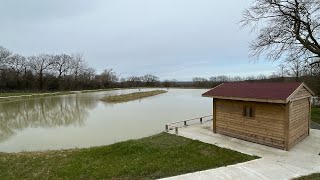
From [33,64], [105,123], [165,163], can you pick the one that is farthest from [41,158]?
[33,64]

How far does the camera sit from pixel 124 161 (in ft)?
26.9

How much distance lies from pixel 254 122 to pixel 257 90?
1.31 m

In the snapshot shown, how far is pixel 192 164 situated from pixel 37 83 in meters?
59.3

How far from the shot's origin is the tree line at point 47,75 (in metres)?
55.1

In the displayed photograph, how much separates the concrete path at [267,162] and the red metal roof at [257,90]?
1.89 metres

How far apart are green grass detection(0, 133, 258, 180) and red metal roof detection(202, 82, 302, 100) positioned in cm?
244

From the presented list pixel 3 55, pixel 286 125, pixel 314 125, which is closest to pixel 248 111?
pixel 286 125

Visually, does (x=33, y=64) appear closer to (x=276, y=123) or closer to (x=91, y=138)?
(x=91, y=138)

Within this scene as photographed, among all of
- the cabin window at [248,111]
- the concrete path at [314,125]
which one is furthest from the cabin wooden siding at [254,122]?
the concrete path at [314,125]

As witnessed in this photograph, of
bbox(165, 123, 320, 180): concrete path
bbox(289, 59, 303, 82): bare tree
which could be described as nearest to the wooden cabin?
bbox(165, 123, 320, 180): concrete path

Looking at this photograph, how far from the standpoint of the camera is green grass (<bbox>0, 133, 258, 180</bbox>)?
7.30m

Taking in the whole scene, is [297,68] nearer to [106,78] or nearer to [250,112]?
[250,112]

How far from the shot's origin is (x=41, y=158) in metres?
8.89

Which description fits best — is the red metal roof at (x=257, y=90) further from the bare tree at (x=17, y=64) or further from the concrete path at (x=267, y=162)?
the bare tree at (x=17, y=64)
